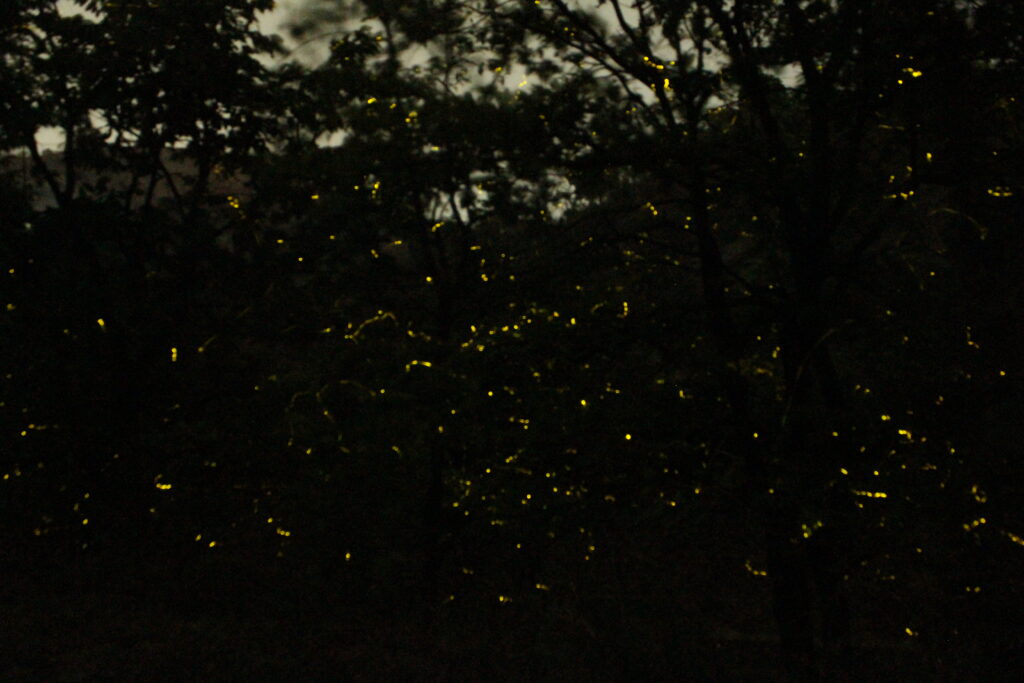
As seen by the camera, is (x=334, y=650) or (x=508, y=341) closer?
(x=334, y=650)

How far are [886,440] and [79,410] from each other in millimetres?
11204

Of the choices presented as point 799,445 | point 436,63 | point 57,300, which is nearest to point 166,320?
point 57,300

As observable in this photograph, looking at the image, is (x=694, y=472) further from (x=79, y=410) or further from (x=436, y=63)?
(x=79, y=410)

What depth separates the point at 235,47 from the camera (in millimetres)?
14727

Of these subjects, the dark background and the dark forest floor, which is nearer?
the dark forest floor

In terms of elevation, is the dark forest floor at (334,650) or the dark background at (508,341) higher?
the dark background at (508,341)

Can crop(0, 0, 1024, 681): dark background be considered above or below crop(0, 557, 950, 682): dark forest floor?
above

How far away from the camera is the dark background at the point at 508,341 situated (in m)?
9.72

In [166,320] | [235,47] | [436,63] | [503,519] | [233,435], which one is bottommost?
[503,519]

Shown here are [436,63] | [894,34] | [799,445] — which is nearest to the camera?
[894,34]

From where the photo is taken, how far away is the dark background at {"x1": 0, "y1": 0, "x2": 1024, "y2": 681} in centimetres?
972

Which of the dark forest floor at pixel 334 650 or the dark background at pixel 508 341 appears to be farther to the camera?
the dark background at pixel 508 341

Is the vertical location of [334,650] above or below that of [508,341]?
below

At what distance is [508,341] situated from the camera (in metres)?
11.5
